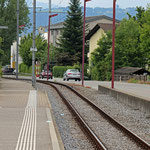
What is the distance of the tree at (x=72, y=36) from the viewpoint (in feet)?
261

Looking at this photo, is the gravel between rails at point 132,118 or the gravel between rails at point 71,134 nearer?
the gravel between rails at point 71,134

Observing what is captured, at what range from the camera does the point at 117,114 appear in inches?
692

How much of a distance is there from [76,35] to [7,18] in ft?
59.7

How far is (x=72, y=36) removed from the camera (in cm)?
7938

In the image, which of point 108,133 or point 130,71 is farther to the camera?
point 130,71

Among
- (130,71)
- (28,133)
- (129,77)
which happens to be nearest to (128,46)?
(130,71)

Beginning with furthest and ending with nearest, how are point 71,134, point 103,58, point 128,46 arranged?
point 103,58 → point 128,46 → point 71,134

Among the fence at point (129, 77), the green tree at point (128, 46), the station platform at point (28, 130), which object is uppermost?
the green tree at point (128, 46)

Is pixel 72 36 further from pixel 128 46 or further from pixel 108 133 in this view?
pixel 108 133

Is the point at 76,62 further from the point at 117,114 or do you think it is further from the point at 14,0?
the point at 117,114

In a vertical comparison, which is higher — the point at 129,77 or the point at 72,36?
the point at 72,36

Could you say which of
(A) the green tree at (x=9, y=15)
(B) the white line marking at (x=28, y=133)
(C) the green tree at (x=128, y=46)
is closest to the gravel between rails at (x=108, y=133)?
(B) the white line marking at (x=28, y=133)

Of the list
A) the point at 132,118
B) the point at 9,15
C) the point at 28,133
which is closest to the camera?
the point at 28,133

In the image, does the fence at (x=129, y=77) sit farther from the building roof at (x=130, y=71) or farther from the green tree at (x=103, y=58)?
the green tree at (x=103, y=58)
